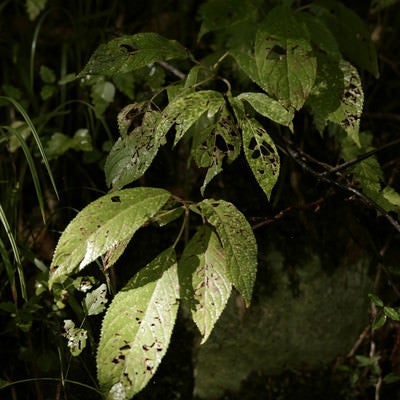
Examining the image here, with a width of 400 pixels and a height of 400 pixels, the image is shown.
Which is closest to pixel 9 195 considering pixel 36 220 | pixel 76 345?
pixel 36 220

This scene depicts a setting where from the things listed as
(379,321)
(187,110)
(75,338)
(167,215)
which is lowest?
(379,321)

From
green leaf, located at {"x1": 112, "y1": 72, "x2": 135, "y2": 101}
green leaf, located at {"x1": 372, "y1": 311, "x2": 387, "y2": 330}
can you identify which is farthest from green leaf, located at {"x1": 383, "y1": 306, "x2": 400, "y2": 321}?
green leaf, located at {"x1": 112, "y1": 72, "x2": 135, "y2": 101}

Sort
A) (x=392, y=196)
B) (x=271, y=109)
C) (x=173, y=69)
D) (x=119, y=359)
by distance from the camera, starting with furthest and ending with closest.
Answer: (x=173, y=69) < (x=392, y=196) < (x=271, y=109) < (x=119, y=359)

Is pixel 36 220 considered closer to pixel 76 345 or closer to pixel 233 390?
pixel 76 345

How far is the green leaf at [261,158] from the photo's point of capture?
979mm

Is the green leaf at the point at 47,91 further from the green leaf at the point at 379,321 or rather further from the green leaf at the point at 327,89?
the green leaf at the point at 379,321

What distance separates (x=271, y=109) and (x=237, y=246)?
32 cm

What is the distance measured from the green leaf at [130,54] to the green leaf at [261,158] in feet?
0.89

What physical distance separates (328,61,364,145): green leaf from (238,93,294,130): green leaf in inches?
7.9

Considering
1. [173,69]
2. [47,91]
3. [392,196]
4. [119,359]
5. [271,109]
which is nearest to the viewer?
[119,359]

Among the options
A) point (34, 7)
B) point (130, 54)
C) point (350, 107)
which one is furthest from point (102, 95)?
point (350, 107)

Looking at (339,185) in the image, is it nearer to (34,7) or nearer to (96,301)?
(96,301)

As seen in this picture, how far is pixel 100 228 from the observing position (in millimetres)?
932

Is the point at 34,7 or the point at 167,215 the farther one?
the point at 34,7
